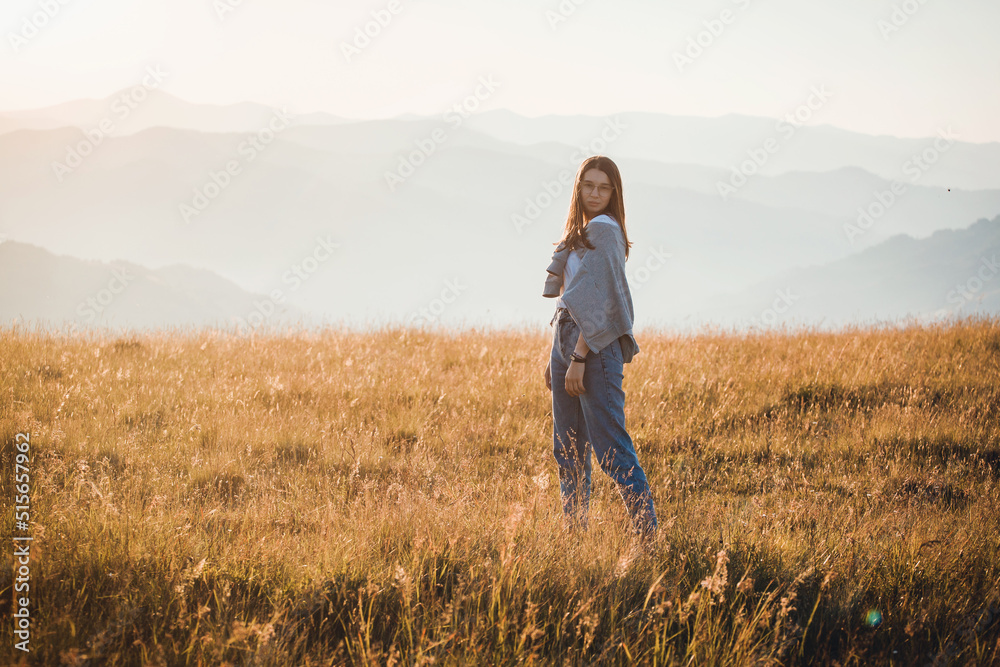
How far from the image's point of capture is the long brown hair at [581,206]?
3568 millimetres

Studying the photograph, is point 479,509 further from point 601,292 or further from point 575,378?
point 601,292

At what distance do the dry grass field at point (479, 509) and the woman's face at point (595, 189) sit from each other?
5.76 ft

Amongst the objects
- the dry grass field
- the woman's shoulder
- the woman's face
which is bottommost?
the dry grass field

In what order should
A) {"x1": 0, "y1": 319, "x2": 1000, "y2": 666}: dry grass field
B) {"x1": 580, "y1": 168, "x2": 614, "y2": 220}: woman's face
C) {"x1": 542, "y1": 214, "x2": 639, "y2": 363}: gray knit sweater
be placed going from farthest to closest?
{"x1": 580, "y1": 168, "x2": 614, "y2": 220}: woman's face → {"x1": 542, "y1": 214, "x2": 639, "y2": 363}: gray knit sweater → {"x1": 0, "y1": 319, "x2": 1000, "y2": 666}: dry grass field

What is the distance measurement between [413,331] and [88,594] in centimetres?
791

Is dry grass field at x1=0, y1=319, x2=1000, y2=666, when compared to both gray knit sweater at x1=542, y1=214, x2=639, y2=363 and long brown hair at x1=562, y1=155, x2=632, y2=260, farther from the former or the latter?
long brown hair at x1=562, y1=155, x2=632, y2=260

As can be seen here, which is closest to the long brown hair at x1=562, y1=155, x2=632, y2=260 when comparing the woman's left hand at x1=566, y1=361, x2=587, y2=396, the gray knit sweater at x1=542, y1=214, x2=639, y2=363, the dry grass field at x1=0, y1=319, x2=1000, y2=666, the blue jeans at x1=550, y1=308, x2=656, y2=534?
the gray knit sweater at x1=542, y1=214, x2=639, y2=363

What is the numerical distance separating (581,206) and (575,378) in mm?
1130

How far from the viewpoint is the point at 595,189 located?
11.6ft

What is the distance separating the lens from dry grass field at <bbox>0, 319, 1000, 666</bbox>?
2486 mm

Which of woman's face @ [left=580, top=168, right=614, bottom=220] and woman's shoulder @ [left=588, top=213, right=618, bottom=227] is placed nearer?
woman's shoulder @ [left=588, top=213, right=618, bottom=227]

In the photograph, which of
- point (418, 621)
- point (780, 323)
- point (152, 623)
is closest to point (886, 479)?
point (418, 621)

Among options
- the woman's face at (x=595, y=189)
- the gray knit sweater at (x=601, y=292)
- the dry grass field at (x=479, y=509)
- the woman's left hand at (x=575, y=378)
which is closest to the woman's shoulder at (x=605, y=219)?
the gray knit sweater at (x=601, y=292)

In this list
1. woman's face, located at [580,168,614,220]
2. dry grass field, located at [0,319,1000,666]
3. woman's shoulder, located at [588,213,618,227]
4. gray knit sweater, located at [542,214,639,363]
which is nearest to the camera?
dry grass field, located at [0,319,1000,666]
